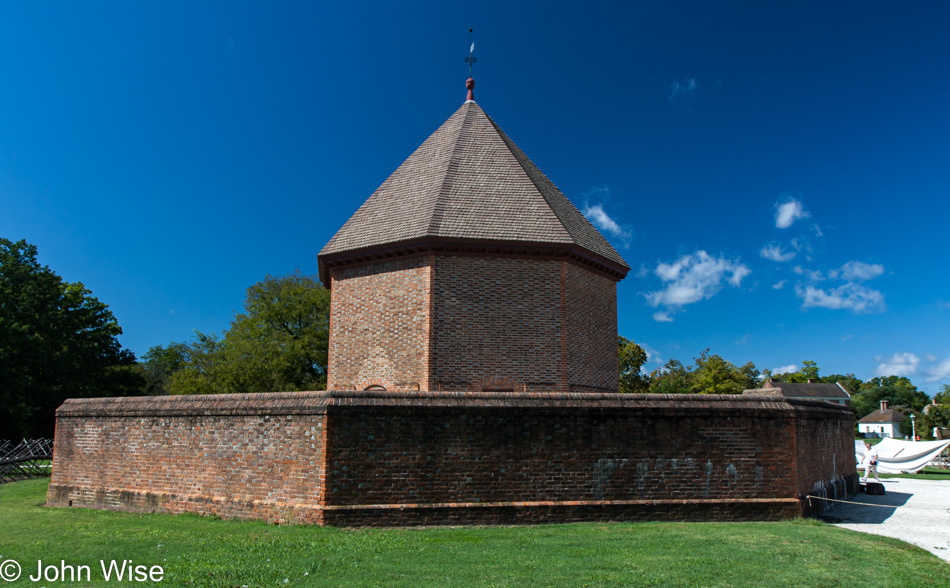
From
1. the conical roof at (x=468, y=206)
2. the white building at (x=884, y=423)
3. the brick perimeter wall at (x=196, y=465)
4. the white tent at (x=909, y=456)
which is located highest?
the conical roof at (x=468, y=206)

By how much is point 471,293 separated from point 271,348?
23.0 meters

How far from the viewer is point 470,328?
1248cm

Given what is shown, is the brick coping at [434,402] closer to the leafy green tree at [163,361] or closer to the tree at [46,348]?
the tree at [46,348]

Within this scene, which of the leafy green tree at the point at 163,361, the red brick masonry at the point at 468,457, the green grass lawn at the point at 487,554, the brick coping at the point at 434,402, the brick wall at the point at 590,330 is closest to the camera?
the green grass lawn at the point at 487,554

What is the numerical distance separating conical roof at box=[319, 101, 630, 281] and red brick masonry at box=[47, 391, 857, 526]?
495cm

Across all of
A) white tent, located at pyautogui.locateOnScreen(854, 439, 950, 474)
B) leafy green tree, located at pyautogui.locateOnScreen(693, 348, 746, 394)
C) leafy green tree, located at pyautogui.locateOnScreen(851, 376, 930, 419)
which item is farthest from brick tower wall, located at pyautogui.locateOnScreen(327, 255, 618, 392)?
leafy green tree, located at pyautogui.locateOnScreen(851, 376, 930, 419)

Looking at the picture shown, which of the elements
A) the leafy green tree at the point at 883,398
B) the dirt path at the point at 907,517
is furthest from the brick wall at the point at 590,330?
the leafy green tree at the point at 883,398

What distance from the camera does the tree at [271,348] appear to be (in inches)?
1251

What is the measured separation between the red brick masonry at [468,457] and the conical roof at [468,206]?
4.95 meters

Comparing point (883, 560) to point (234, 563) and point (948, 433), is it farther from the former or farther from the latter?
point (948, 433)

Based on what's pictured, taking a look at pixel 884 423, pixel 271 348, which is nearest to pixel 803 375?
pixel 884 423

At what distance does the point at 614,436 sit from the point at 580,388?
3764mm

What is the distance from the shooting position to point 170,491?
1008 cm

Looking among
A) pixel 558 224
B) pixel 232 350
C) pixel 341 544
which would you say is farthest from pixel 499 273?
pixel 232 350
